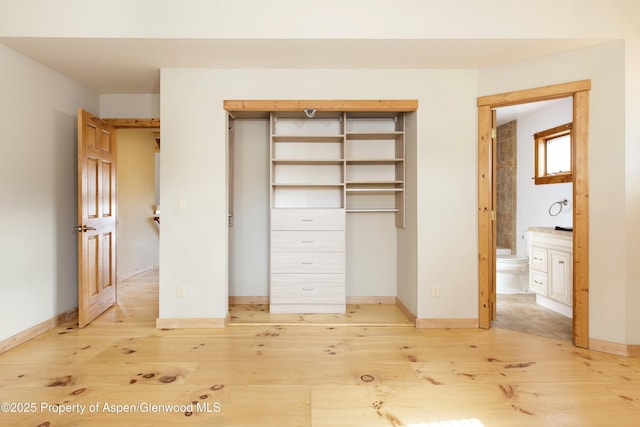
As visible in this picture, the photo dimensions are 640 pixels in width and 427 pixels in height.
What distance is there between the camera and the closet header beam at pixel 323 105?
3.30 metres

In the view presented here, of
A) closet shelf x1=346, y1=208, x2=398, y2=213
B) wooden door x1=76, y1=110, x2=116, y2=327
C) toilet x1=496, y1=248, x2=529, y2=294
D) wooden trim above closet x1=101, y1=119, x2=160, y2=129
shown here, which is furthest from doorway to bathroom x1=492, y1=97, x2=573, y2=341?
wooden door x1=76, y1=110, x2=116, y2=327

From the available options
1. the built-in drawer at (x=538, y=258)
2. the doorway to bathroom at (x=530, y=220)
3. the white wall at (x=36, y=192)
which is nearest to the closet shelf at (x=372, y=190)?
the doorway to bathroom at (x=530, y=220)

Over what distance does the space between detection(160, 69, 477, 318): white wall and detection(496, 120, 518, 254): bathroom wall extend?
7.88 ft

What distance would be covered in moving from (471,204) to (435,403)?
187 cm

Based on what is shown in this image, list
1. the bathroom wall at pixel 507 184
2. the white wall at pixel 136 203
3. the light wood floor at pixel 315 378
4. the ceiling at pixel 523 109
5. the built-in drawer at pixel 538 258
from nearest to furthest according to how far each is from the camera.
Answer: the light wood floor at pixel 315 378 < the built-in drawer at pixel 538 258 < the ceiling at pixel 523 109 < the bathroom wall at pixel 507 184 < the white wall at pixel 136 203

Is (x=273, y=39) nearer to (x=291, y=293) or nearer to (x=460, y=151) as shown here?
(x=460, y=151)

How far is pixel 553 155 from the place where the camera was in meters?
4.59

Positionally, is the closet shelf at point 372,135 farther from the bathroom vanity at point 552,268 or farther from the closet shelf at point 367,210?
the bathroom vanity at point 552,268

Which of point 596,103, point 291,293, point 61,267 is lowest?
point 291,293

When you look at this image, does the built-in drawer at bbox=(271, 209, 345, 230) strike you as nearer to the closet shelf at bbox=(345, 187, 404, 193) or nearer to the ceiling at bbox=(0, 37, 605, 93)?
the closet shelf at bbox=(345, 187, 404, 193)

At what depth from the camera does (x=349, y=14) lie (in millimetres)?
2689

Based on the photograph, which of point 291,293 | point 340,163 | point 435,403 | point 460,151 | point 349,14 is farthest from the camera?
point 340,163

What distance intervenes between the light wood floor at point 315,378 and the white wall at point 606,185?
34cm

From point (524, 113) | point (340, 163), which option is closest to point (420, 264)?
point (340, 163)
